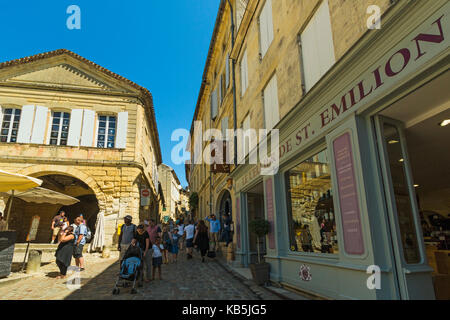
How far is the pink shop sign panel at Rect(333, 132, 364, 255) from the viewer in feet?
13.4

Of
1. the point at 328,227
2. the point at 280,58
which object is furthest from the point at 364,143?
the point at 280,58

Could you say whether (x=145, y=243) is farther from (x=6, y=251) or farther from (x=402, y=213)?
(x=402, y=213)

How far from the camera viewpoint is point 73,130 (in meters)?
15.6

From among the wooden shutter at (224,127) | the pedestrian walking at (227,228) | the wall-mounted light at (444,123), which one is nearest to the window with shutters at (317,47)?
the wall-mounted light at (444,123)

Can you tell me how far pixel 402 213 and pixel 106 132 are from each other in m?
15.6

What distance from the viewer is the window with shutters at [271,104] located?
7.66 meters

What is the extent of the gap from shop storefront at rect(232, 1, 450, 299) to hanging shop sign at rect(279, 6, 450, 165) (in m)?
0.01

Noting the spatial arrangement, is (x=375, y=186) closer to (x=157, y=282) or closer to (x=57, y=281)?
(x=157, y=282)

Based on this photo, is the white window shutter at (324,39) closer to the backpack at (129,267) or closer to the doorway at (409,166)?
the doorway at (409,166)

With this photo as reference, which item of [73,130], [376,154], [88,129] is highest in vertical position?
[88,129]

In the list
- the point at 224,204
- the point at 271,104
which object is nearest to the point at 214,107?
the point at 224,204
